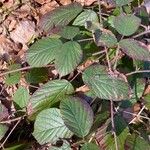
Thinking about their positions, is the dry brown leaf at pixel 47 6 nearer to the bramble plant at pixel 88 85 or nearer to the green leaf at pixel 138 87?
the bramble plant at pixel 88 85

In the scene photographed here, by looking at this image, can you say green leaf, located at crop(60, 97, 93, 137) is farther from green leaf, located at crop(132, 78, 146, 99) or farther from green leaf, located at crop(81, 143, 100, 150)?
green leaf, located at crop(132, 78, 146, 99)

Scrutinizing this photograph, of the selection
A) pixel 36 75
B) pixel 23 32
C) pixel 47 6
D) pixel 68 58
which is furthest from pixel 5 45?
pixel 68 58

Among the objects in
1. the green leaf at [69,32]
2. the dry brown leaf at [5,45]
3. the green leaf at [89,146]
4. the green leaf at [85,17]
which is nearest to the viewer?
the green leaf at [89,146]

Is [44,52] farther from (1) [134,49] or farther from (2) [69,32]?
(1) [134,49]

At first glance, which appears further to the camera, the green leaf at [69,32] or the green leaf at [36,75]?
the green leaf at [36,75]

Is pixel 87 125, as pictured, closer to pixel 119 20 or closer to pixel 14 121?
pixel 119 20

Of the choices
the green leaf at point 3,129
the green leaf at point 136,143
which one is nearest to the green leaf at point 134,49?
the green leaf at point 136,143

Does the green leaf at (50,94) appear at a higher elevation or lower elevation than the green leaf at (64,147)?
higher
